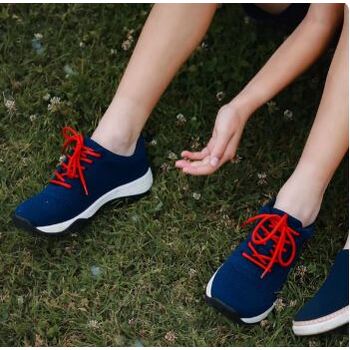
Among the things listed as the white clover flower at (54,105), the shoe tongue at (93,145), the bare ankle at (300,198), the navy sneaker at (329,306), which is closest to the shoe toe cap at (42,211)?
the shoe tongue at (93,145)

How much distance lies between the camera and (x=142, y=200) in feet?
8.27

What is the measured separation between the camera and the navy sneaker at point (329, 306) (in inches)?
83.7

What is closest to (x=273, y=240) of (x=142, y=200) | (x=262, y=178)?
(x=262, y=178)

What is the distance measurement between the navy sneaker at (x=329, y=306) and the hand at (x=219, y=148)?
44cm

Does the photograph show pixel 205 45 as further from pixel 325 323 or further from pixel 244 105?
pixel 325 323

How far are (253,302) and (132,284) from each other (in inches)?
14.6

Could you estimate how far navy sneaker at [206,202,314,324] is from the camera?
2.21 meters

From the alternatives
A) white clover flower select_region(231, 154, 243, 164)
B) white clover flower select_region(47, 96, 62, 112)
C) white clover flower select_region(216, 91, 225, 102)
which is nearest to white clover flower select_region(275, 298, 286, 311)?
white clover flower select_region(231, 154, 243, 164)

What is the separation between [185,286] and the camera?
2.34 metres

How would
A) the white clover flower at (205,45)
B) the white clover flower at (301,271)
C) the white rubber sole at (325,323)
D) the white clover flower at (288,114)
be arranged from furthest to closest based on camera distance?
the white clover flower at (205,45)
the white clover flower at (288,114)
the white clover flower at (301,271)
the white rubber sole at (325,323)

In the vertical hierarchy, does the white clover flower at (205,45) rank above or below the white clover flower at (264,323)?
above

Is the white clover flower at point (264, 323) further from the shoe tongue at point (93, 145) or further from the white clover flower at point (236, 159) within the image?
the shoe tongue at point (93, 145)

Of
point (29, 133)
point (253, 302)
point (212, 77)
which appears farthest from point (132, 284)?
point (212, 77)

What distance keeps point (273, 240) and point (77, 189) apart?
2.02 feet
